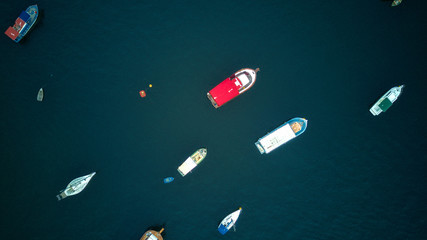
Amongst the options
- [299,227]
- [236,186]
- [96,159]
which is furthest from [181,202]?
[299,227]

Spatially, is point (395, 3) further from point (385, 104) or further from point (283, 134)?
point (283, 134)

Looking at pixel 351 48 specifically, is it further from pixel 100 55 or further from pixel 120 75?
pixel 100 55

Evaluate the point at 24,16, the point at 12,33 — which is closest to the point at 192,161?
the point at 24,16

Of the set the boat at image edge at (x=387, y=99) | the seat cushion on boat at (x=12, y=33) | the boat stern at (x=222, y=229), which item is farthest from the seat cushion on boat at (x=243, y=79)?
the seat cushion on boat at (x=12, y=33)

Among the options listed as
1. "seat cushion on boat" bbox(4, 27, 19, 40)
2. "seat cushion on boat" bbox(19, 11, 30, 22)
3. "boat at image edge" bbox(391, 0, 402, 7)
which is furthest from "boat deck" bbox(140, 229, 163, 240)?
"boat at image edge" bbox(391, 0, 402, 7)

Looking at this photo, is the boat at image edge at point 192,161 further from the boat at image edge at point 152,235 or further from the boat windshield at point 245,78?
the boat windshield at point 245,78
